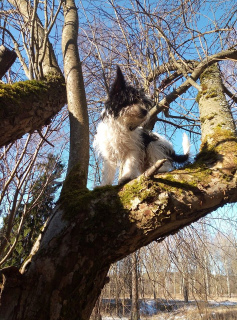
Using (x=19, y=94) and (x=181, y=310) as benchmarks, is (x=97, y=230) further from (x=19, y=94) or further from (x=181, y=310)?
(x=181, y=310)

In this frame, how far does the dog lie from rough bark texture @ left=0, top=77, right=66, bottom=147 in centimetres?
74

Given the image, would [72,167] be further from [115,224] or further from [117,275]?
[117,275]

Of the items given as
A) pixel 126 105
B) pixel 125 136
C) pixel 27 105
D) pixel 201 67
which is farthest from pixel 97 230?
pixel 201 67

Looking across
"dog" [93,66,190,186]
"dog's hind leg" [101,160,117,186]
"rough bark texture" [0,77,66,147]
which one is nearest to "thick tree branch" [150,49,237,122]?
"dog" [93,66,190,186]

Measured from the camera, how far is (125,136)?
11.2ft

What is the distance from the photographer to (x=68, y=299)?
59.2 inches

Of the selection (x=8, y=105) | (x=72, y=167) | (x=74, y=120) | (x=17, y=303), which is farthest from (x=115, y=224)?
(x=8, y=105)

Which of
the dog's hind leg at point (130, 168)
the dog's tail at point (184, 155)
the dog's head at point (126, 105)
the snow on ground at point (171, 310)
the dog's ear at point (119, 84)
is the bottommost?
the snow on ground at point (171, 310)

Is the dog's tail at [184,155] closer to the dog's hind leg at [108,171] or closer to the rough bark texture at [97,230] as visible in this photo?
the dog's hind leg at [108,171]

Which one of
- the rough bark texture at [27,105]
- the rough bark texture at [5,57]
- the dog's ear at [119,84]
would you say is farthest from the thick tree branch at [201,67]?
the rough bark texture at [5,57]

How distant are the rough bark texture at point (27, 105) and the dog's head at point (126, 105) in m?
0.71

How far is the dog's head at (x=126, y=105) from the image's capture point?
3463 mm

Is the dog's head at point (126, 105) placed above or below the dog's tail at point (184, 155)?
above

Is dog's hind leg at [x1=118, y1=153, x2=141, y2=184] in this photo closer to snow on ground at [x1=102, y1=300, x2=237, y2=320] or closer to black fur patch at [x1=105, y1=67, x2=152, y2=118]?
black fur patch at [x1=105, y1=67, x2=152, y2=118]
